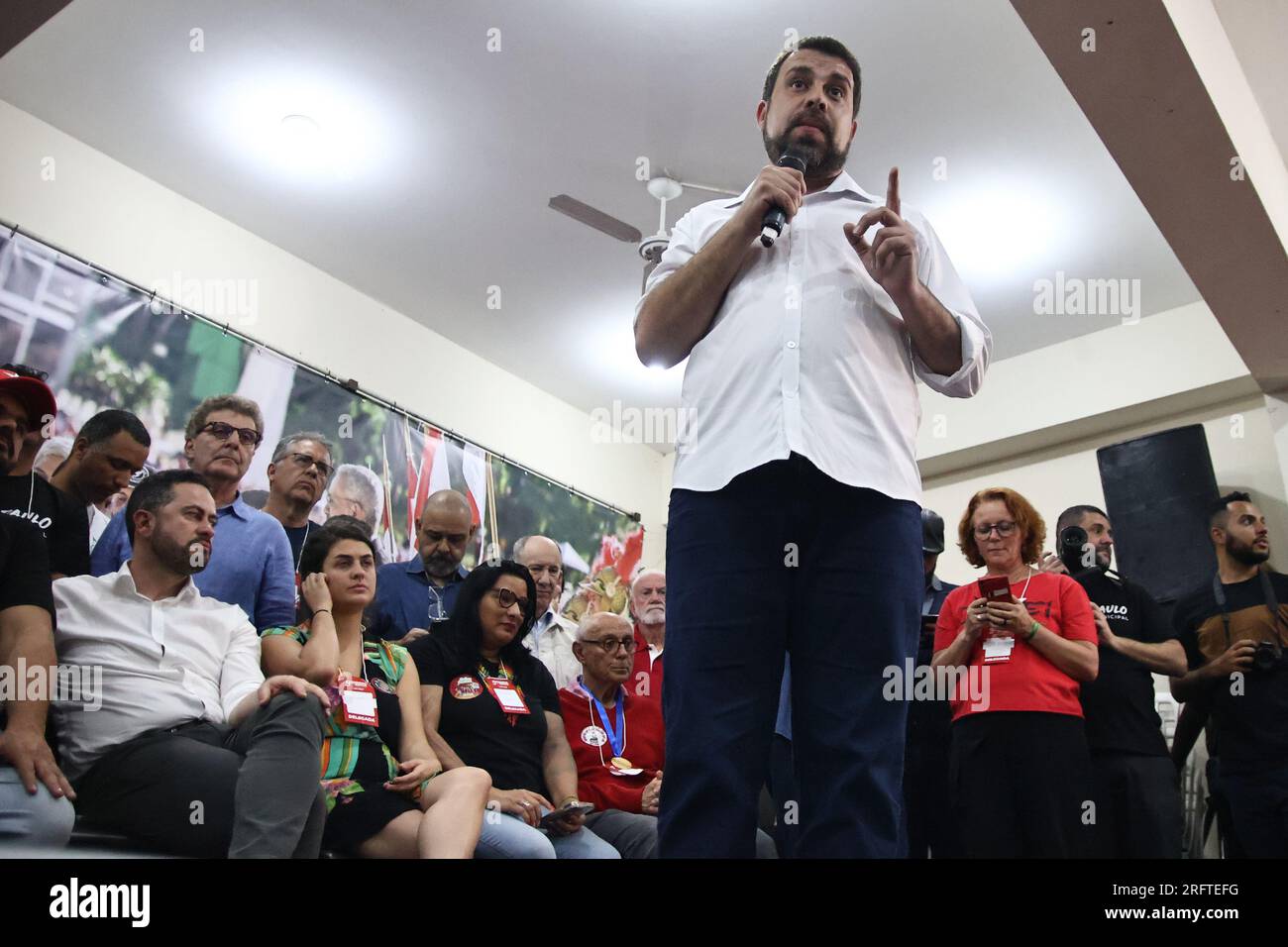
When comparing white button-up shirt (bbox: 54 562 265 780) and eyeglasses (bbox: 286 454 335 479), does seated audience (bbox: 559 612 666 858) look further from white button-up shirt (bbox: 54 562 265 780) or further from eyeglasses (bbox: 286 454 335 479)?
eyeglasses (bbox: 286 454 335 479)

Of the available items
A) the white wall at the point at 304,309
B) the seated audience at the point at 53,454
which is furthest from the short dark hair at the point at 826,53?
the white wall at the point at 304,309

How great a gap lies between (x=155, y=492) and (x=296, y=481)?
169 cm

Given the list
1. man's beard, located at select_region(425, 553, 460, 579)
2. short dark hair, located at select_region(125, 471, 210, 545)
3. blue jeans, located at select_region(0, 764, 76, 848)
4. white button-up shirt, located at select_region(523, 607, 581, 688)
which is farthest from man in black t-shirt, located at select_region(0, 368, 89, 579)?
white button-up shirt, located at select_region(523, 607, 581, 688)

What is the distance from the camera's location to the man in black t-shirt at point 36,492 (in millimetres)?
2371

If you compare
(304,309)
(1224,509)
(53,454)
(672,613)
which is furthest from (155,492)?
(1224,509)

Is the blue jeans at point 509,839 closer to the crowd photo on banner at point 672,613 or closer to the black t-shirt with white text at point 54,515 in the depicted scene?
the crowd photo on banner at point 672,613

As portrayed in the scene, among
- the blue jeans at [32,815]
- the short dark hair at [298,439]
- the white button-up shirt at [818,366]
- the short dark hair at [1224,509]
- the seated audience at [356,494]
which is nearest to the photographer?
the white button-up shirt at [818,366]

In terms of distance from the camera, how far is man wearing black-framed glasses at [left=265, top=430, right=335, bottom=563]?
157 inches

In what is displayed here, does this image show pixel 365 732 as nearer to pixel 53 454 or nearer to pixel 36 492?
pixel 36 492

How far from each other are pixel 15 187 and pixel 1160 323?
16.6 ft

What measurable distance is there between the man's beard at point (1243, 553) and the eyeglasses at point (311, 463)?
3.59 metres

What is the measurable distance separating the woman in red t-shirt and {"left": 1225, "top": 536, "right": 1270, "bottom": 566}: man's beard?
1487 millimetres

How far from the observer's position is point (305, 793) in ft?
6.48

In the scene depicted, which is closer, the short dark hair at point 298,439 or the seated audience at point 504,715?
the seated audience at point 504,715
